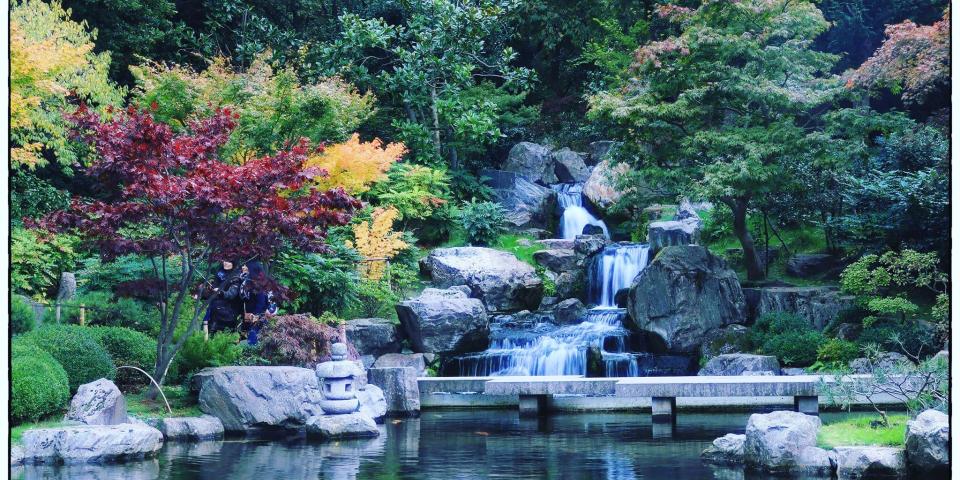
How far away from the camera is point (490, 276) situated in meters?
21.6

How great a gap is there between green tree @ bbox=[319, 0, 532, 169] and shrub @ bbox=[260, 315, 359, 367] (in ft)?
38.6

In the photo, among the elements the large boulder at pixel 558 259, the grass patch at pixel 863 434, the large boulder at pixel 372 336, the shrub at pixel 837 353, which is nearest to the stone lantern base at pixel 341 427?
the grass patch at pixel 863 434

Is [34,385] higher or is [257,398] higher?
[34,385]

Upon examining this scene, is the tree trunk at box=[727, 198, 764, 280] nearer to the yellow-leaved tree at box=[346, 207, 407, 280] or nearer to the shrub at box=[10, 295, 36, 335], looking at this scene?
the yellow-leaved tree at box=[346, 207, 407, 280]

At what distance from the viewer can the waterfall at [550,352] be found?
18.4 meters

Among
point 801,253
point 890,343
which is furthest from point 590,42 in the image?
point 890,343

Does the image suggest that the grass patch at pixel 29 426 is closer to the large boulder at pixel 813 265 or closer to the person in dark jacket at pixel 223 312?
the person in dark jacket at pixel 223 312

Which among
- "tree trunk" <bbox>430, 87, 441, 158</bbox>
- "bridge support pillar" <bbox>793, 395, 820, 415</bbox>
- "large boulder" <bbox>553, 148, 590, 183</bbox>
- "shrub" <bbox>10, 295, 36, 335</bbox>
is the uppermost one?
"tree trunk" <bbox>430, 87, 441, 158</bbox>

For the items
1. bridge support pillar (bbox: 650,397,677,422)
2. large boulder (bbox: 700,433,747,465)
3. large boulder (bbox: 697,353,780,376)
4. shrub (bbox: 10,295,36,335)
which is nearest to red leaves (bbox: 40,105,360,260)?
shrub (bbox: 10,295,36,335)

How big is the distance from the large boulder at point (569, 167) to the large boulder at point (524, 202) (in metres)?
1.13

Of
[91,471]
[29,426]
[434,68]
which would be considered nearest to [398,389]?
[29,426]

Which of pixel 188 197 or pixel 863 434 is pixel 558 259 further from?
pixel 863 434

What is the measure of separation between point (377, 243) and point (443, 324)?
3.18 meters

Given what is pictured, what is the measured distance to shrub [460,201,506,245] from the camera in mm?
24812
